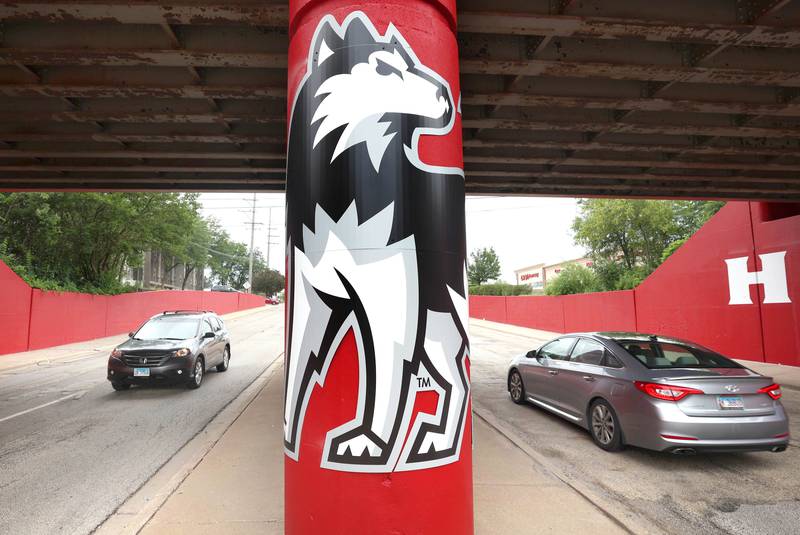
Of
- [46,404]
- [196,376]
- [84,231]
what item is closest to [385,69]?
[196,376]

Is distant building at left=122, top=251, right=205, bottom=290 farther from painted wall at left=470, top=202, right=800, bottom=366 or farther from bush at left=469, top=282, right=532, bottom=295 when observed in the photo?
painted wall at left=470, top=202, right=800, bottom=366

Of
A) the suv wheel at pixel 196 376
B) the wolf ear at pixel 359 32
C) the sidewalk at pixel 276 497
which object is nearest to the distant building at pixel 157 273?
the suv wheel at pixel 196 376

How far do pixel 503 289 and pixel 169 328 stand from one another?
34157 millimetres

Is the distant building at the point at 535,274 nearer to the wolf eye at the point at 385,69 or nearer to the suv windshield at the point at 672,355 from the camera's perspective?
the suv windshield at the point at 672,355

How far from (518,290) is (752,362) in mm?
25701

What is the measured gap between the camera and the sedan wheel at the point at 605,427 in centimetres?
620

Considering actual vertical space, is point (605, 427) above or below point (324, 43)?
below

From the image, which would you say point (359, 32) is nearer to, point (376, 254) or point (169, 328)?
point (376, 254)

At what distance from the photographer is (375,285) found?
308 centimetres

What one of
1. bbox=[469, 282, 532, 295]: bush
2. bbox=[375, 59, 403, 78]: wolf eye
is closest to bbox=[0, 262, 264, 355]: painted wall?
bbox=[375, 59, 403, 78]: wolf eye

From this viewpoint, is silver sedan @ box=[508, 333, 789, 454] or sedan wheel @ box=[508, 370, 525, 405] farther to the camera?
sedan wheel @ box=[508, 370, 525, 405]

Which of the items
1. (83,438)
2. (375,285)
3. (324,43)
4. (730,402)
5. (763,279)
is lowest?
(83,438)

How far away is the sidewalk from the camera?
3.98 metres

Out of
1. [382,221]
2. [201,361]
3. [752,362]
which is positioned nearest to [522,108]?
[382,221]
